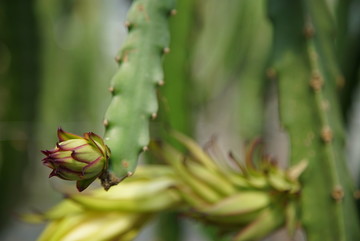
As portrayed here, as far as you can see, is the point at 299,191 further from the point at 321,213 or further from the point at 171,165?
the point at 171,165

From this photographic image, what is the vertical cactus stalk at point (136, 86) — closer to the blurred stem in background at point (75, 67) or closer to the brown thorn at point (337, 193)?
the brown thorn at point (337, 193)

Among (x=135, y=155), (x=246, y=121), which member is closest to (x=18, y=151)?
(x=246, y=121)

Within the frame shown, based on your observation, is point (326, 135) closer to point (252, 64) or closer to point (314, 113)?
point (314, 113)

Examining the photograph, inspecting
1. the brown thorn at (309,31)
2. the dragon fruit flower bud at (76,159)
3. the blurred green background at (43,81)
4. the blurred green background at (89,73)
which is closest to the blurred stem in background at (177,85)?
the blurred green background at (89,73)

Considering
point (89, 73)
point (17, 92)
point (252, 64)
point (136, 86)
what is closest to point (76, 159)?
point (136, 86)

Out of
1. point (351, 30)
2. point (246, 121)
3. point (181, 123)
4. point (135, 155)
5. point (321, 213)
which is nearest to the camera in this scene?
point (135, 155)

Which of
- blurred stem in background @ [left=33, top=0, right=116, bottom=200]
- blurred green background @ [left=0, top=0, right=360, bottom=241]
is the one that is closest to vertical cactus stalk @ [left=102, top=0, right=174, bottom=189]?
blurred green background @ [left=0, top=0, right=360, bottom=241]
